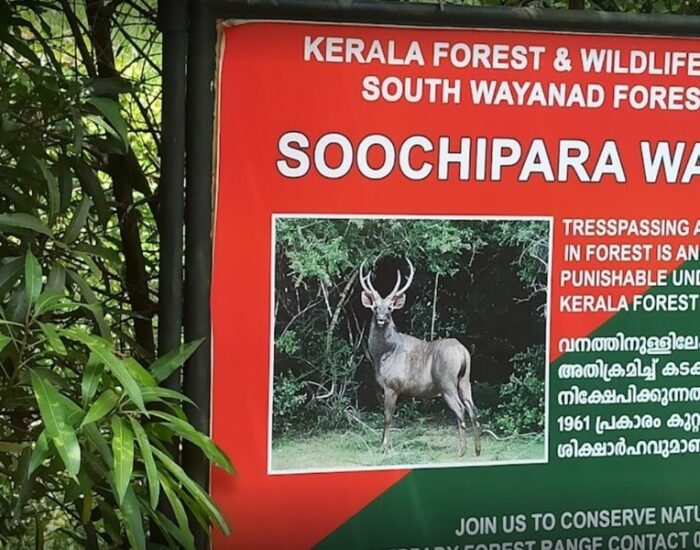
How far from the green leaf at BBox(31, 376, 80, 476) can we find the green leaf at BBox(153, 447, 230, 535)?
0.61 ft

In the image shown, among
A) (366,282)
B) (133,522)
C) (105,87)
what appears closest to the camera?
(133,522)

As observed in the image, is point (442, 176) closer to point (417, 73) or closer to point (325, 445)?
point (417, 73)

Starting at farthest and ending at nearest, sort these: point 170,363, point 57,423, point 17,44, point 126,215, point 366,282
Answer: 1. point 126,215
2. point 17,44
3. point 366,282
4. point 170,363
5. point 57,423

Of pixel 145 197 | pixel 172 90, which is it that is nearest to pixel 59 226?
pixel 145 197

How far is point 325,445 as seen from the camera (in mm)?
2092

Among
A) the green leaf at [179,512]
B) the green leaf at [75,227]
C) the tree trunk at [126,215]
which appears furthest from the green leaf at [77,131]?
the green leaf at [179,512]

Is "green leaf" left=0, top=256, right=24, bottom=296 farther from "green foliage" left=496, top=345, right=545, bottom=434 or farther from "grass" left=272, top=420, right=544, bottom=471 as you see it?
"green foliage" left=496, top=345, right=545, bottom=434

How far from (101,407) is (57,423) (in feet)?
0.28

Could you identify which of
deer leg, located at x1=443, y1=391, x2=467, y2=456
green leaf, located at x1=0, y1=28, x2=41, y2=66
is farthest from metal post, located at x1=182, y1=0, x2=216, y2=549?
green leaf, located at x1=0, y1=28, x2=41, y2=66

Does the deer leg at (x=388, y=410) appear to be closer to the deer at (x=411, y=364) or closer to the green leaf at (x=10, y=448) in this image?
the deer at (x=411, y=364)

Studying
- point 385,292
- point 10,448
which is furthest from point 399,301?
point 10,448

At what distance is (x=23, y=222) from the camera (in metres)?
1.94

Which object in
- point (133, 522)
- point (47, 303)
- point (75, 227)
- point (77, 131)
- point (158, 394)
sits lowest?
point (133, 522)

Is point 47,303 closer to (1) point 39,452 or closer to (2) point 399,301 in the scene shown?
(1) point 39,452
